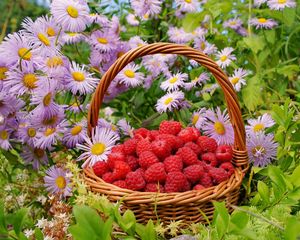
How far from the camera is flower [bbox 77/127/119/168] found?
5.06 ft

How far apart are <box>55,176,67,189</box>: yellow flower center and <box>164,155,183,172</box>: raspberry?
351 millimetres

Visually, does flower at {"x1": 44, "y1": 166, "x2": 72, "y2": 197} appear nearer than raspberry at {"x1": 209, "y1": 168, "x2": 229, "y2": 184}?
No

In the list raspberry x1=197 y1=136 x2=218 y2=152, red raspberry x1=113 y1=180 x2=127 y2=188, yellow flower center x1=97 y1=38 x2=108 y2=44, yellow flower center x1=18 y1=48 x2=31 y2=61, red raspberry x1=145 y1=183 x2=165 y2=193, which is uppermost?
yellow flower center x1=97 y1=38 x2=108 y2=44

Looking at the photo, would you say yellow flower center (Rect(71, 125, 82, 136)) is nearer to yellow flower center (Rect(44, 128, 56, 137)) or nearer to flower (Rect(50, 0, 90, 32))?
yellow flower center (Rect(44, 128, 56, 137))

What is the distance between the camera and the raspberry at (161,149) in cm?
146

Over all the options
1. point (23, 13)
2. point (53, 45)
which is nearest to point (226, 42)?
point (53, 45)

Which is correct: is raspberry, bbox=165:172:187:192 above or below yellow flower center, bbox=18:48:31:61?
below

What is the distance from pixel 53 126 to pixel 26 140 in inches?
3.9

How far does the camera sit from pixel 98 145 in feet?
5.14

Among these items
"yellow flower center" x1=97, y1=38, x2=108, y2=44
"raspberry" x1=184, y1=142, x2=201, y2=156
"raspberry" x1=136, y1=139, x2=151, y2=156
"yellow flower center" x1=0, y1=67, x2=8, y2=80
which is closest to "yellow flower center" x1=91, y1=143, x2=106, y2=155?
"raspberry" x1=136, y1=139, x2=151, y2=156

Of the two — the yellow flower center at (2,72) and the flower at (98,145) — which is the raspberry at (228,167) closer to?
the flower at (98,145)

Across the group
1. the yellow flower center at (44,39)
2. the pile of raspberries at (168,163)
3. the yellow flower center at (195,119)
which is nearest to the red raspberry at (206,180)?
the pile of raspberries at (168,163)

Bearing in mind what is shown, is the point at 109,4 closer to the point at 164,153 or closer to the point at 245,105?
the point at 245,105

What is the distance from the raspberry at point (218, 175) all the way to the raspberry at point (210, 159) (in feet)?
0.15
